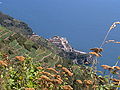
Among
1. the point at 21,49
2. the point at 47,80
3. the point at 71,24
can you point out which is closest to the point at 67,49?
the point at 71,24

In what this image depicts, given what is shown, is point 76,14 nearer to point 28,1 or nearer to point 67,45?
point 28,1

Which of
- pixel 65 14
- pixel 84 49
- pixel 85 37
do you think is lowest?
pixel 84 49

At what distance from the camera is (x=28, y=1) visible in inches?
4993

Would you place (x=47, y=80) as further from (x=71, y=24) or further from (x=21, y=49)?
(x=71, y=24)

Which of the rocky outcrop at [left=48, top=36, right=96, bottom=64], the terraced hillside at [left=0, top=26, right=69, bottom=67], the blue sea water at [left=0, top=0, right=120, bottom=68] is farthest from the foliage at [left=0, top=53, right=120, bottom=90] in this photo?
the blue sea water at [left=0, top=0, right=120, bottom=68]

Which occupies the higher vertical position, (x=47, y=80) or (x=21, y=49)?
(x=21, y=49)

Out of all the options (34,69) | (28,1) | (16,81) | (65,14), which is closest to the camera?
(16,81)

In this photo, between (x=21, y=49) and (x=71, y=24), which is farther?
(x=71, y=24)

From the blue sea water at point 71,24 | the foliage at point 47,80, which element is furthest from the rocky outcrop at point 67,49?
the foliage at point 47,80

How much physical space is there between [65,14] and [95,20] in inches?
635

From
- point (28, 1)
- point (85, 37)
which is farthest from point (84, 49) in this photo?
point (28, 1)

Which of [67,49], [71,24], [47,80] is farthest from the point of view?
[71,24]

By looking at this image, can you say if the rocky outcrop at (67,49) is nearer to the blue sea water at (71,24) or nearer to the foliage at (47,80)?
the blue sea water at (71,24)

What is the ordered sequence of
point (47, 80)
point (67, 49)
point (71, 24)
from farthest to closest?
point (71, 24) → point (67, 49) → point (47, 80)
